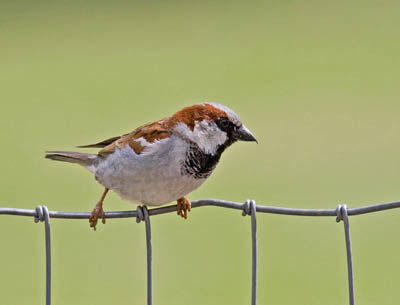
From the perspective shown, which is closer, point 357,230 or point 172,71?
point 357,230

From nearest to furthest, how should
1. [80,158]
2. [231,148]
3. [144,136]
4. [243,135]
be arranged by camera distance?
1. [243,135]
2. [144,136]
3. [80,158]
4. [231,148]

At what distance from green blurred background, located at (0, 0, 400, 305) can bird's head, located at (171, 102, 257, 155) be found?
4294mm

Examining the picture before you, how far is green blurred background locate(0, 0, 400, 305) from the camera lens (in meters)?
7.90

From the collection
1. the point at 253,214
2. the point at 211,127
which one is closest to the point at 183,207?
the point at 211,127

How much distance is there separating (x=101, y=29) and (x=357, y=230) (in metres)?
12.7

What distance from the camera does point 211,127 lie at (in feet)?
8.96

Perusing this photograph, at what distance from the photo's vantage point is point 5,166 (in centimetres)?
1147

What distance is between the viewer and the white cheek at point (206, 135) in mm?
2734

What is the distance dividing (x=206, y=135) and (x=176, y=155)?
113 millimetres

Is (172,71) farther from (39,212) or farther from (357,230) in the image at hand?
(39,212)

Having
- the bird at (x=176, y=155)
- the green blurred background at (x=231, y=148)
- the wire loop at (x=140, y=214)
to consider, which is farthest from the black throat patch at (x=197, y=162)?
the green blurred background at (x=231, y=148)

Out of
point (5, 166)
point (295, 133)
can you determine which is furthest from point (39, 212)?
point (295, 133)

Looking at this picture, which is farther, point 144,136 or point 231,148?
point 231,148

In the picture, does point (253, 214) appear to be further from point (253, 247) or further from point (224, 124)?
point (224, 124)
